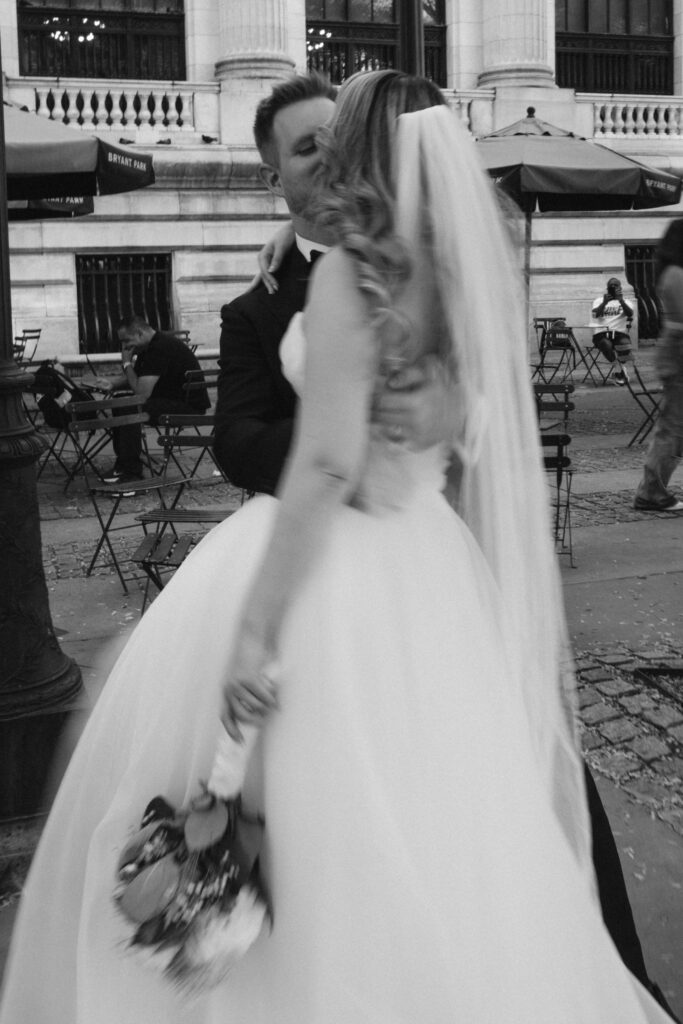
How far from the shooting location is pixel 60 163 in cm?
945

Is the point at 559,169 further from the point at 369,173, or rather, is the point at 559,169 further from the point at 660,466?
the point at 369,173

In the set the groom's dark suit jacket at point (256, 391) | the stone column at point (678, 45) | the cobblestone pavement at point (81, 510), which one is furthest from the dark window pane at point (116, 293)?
the groom's dark suit jacket at point (256, 391)

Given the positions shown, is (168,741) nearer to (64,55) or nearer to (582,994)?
(582,994)

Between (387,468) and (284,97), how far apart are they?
989 mm

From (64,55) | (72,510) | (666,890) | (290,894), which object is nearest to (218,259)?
(64,55)

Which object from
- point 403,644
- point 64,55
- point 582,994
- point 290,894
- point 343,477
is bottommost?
point 582,994

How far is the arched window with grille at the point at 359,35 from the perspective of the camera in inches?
858

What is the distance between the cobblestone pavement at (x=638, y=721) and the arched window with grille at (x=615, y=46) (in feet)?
67.5

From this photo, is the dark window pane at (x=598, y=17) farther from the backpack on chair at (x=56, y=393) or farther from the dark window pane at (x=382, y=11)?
the backpack on chair at (x=56, y=393)

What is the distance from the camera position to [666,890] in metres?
3.40

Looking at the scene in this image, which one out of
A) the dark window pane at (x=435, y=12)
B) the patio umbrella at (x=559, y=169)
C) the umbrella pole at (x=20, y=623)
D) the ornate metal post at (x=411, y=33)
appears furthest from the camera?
the dark window pane at (x=435, y=12)

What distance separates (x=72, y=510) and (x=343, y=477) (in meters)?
7.80

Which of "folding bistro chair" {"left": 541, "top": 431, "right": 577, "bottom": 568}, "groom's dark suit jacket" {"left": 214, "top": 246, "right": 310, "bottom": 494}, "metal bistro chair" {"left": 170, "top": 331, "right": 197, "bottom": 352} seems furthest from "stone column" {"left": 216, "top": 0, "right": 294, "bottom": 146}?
"groom's dark suit jacket" {"left": 214, "top": 246, "right": 310, "bottom": 494}

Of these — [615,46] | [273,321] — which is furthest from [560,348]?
[273,321]
